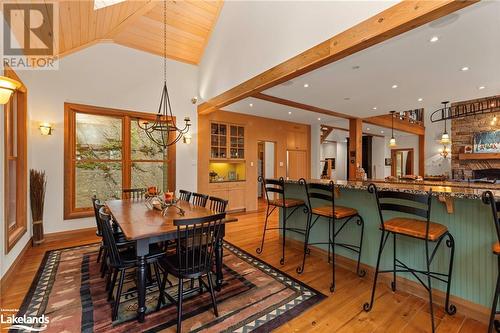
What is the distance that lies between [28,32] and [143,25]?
2.07 m

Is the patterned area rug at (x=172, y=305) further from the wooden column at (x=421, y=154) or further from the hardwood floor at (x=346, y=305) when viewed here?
the wooden column at (x=421, y=154)

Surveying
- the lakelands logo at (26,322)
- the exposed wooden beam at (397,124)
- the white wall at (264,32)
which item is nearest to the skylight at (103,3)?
the white wall at (264,32)

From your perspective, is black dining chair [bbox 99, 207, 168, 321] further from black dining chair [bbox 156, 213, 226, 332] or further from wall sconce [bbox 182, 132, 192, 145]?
wall sconce [bbox 182, 132, 192, 145]

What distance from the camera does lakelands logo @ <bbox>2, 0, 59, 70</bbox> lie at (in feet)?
8.86

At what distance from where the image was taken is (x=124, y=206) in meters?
3.17

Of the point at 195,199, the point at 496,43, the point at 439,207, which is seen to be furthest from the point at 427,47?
the point at 195,199

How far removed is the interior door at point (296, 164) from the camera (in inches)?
315

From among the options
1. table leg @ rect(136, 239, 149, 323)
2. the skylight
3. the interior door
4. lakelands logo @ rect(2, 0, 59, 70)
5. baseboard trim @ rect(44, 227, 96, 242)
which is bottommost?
baseboard trim @ rect(44, 227, 96, 242)

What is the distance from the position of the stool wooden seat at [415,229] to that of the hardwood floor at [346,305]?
2.54ft

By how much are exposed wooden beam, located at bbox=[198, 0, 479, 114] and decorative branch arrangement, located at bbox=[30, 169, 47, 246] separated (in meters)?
3.98

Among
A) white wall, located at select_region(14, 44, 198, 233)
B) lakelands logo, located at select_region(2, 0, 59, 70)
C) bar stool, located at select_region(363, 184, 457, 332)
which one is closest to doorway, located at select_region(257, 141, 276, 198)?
white wall, located at select_region(14, 44, 198, 233)

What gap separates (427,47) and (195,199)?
3786 millimetres

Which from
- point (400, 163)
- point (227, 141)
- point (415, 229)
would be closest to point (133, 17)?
point (227, 141)

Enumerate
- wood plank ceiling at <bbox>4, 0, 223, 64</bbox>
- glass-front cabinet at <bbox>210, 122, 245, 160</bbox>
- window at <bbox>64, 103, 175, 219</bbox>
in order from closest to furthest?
wood plank ceiling at <bbox>4, 0, 223, 64</bbox>
window at <bbox>64, 103, 175, 219</bbox>
glass-front cabinet at <bbox>210, 122, 245, 160</bbox>
